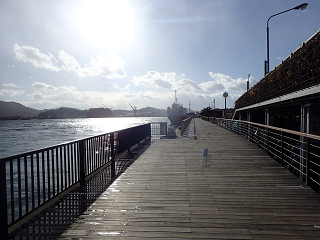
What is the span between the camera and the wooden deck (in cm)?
320

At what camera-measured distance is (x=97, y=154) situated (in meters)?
6.59

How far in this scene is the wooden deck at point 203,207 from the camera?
10.5 feet

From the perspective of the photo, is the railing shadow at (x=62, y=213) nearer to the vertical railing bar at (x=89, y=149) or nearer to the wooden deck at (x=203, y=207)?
the wooden deck at (x=203, y=207)

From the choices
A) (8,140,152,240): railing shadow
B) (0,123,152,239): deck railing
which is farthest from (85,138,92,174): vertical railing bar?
(8,140,152,240): railing shadow

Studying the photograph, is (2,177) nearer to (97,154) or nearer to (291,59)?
(97,154)

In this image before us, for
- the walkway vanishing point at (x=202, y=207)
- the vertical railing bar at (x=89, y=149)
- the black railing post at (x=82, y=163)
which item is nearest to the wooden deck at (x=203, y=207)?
the walkway vanishing point at (x=202, y=207)

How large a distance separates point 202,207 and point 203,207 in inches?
0.7

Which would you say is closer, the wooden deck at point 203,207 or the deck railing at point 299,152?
the wooden deck at point 203,207

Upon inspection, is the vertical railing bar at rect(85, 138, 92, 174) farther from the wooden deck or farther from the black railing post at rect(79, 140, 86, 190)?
the wooden deck

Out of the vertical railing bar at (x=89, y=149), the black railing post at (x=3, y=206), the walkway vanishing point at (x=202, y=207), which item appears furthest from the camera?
the vertical railing bar at (x=89, y=149)

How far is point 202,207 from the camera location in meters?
4.02

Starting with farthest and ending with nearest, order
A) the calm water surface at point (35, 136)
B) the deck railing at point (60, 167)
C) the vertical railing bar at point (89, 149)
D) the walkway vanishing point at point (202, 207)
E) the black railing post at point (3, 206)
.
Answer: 1. the calm water surface at point (35, 136)
2. the vertical railing bar at point (89, 149)
3. the walkway vanishing point at point (202, 207)
4. the deck railing at point (60, 167)
5. the black railing post at point (3, 206)

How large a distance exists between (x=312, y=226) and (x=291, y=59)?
9.93 meters

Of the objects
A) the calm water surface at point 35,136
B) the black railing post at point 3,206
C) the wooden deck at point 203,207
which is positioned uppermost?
the black railing post at point 3,206
